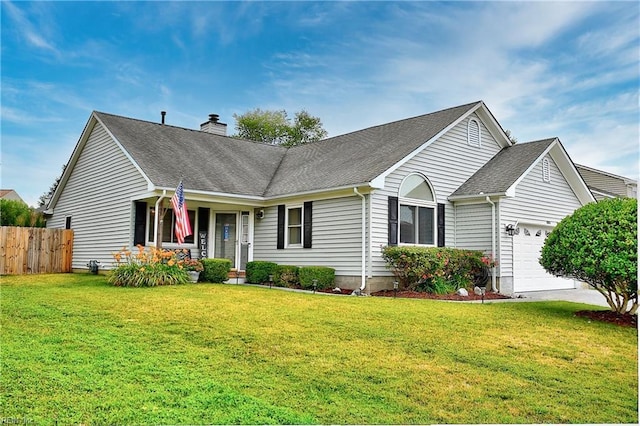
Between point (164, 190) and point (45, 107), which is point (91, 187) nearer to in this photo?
point (45, 107)

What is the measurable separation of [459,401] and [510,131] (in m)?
39.7

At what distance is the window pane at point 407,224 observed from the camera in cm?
1370

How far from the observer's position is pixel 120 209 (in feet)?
51.4

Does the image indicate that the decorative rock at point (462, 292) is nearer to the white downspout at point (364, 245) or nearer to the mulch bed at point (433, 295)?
the mulch bed at point (433, 295)

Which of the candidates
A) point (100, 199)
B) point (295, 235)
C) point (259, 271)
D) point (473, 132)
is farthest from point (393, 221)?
point (100, 199)

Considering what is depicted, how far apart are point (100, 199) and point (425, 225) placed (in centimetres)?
1078

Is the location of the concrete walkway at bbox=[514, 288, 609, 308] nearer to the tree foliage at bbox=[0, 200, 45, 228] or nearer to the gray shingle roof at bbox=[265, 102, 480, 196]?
the gray shingle roof at bbox=[265, 102, 480, 196]

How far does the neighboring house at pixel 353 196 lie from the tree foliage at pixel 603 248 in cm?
395

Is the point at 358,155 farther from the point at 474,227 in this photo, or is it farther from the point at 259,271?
the point at 259,271

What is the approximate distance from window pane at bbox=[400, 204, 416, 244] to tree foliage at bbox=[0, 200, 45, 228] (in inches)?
649

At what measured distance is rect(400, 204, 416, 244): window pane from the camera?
1370cm

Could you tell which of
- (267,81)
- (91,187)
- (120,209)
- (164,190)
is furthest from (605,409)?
(91,187)

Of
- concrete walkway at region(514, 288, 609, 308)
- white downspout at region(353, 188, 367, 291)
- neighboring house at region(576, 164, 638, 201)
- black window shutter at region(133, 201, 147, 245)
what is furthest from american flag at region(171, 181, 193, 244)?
neighboring house at region(576, 164, 638, 201)

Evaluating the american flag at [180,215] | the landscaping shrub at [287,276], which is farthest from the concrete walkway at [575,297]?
the american flag at [180,215]
